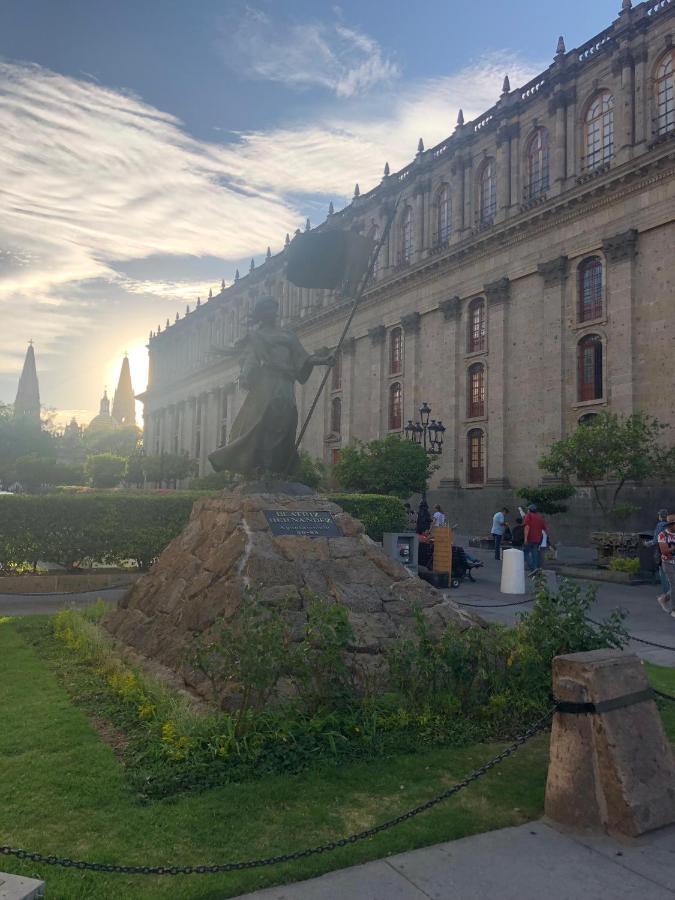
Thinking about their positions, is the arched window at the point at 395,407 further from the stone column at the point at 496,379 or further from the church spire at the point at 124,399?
the church spire at the point at 124,399

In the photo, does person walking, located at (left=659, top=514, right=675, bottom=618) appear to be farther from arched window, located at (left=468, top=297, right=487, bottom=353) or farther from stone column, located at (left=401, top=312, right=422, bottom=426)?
stone column, located at (left=401, top=312, right=422, bottom=426)

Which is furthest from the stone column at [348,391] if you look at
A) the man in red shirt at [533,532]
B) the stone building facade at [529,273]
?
the man in red shirt at [533,532]

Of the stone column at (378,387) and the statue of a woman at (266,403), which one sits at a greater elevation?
the stone column at (378,387)

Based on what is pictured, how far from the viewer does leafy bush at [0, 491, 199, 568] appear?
14688mm

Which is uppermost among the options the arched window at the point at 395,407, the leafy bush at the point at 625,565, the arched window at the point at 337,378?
the arched window at the point at 337,378

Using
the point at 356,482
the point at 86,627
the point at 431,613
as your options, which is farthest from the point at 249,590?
the point at 356,482

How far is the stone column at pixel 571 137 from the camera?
31.1m

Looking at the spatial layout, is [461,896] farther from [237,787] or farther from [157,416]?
[157,416]

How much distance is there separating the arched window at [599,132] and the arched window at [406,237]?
1275 centimetres

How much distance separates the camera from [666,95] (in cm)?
2766

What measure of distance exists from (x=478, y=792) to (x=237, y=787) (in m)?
1.67

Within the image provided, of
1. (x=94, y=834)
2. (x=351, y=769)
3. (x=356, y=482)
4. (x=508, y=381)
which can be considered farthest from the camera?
(x=508, y=381)

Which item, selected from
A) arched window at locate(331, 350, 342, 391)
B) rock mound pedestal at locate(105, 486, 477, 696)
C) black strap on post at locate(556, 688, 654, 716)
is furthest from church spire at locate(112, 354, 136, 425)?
black strap on post at locate(556, 688, 654, 716)

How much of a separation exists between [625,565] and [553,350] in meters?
14.3
